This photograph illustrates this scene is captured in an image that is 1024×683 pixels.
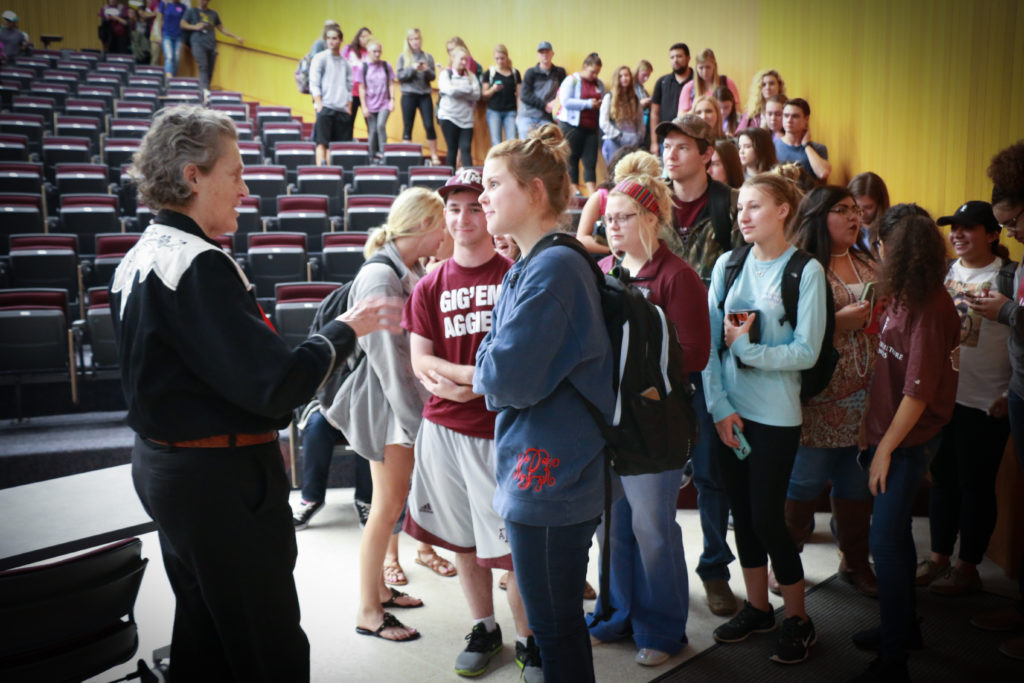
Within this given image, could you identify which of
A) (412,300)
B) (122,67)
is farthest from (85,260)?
(122,67)

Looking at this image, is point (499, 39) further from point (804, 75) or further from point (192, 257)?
point (192, 257)

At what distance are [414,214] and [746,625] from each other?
1653mm

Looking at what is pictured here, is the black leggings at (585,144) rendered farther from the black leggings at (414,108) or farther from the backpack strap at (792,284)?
the backpack strap at (792,284)

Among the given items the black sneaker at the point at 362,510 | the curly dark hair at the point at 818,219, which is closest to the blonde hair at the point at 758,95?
the curly dark hair at the point at 818,219

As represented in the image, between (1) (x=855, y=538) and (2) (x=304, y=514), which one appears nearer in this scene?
(1) (x=855, y=538)

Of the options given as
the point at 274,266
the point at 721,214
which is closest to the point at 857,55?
the point at 721,214

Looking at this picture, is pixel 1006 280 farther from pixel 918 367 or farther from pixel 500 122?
pixel 500 122

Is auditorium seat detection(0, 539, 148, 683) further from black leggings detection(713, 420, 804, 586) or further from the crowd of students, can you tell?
black leggings detection(713, 420, 804, 586)

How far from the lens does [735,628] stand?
259cm

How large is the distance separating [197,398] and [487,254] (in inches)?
39.6

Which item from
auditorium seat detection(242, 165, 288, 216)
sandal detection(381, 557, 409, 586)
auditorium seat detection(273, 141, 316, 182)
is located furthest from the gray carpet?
auditorium seat detection(273, 141, 316, 182)

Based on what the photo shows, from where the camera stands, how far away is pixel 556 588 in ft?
5.60

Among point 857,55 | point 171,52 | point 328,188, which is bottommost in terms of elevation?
point 328,188

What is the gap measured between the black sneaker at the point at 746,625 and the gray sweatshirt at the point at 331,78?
27.4ft
